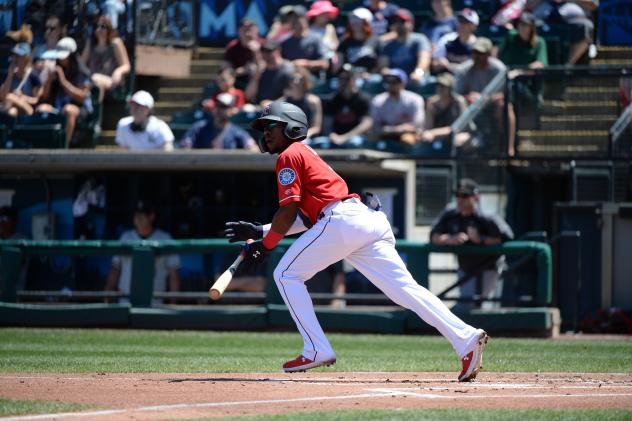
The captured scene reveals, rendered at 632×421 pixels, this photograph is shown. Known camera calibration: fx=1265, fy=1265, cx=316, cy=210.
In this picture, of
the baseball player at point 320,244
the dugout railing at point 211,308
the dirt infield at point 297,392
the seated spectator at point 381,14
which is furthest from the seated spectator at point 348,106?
the baseball player at point 320,244

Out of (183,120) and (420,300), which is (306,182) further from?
(183,120)

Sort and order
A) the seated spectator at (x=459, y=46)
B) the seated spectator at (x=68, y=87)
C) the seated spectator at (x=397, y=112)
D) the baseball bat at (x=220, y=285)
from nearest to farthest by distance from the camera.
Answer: the baseball bat at (x=220, y=285) < the seated spectator at (x=397, y=112) < the seated spectator at (x=459, y=46) < the seated spectator at (x=68, y=87)

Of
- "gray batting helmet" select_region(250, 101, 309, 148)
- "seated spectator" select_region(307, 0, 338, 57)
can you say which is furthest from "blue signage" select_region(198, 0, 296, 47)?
"gray batting helmet" select_region(250, 101, 309, 148)

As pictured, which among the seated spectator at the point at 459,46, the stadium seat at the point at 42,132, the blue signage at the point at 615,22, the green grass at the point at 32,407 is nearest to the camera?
the green grass at the point at 32,407

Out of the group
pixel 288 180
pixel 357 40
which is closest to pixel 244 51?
pixel 357 40

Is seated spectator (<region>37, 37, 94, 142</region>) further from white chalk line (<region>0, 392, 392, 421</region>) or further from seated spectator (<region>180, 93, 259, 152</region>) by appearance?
white chalk line (<region>0, 392, 392, 421</region>)

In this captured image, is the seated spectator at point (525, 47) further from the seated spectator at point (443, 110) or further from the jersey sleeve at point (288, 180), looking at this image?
the jersey sleeve at point (288, 180)

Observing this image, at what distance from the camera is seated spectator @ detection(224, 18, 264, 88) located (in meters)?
18.5

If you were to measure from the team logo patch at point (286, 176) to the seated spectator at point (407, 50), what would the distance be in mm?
9292

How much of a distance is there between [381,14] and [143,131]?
424cm

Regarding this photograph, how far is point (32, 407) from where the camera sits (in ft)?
21.8

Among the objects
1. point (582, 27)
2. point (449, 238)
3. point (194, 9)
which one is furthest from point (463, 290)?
point (194, 9)

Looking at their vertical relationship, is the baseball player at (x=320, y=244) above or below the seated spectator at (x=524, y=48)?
below

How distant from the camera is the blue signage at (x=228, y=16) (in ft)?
66.3
